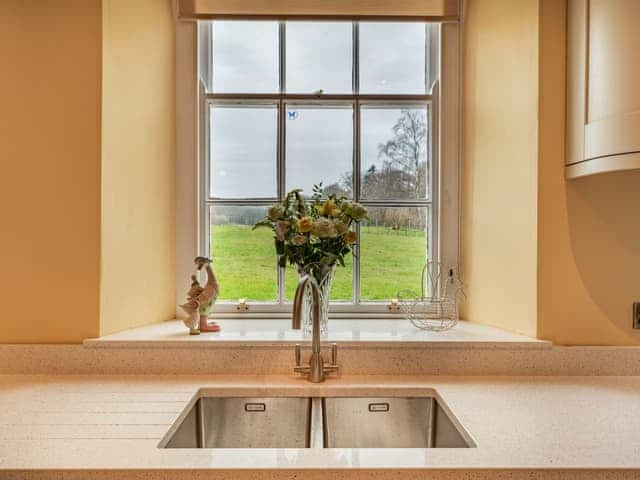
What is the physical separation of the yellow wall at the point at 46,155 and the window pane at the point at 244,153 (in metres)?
0.49

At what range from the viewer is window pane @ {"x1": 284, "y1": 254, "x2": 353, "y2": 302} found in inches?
65.8

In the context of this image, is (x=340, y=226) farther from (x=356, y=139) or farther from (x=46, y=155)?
(x=46, y=155)

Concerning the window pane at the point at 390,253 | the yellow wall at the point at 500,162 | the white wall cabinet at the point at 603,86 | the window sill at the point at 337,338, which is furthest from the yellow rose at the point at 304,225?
the white wall cabinet at the point at 603,86

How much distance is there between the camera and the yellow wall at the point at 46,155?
1.28 meters

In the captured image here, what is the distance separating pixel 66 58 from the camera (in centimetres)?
129

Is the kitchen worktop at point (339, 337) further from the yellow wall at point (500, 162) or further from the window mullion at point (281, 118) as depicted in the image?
the window mullion at point (281, 118)

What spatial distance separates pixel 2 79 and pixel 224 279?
98cm

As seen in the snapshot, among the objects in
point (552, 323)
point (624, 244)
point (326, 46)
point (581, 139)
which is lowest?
point (552, 323)

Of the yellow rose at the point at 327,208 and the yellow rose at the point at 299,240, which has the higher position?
the yellow rose at the point at 327,208

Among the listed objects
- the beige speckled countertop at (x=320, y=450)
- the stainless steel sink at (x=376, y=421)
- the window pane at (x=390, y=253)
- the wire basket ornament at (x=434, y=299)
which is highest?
the window pane at (x=390, y=253)

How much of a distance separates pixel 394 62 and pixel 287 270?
0.95 meters

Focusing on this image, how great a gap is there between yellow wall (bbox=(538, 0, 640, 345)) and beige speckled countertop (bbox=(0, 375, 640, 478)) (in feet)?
0.69

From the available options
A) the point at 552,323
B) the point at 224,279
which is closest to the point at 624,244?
the point at 552,323

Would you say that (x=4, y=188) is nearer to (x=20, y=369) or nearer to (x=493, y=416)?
(x=20, y=369)
